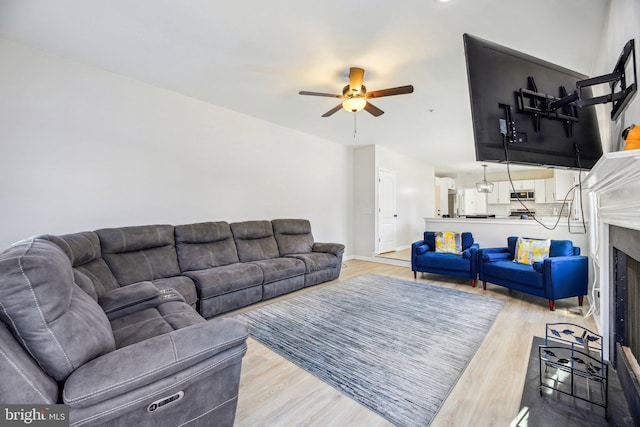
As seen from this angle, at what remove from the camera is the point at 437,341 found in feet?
7.73

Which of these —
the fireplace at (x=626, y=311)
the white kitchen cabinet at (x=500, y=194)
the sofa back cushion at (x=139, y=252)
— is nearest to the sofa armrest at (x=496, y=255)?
the fireplace at (x=626, y=311)

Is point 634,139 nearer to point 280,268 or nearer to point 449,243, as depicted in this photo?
point 280,268

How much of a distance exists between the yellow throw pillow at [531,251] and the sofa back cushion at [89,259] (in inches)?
183

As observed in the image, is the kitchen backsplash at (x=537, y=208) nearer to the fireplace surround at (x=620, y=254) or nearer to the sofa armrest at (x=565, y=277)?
the sofa armrest at (x=565, y=277)

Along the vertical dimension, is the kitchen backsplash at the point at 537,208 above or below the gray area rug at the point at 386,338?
above

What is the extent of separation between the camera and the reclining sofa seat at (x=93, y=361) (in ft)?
2.81

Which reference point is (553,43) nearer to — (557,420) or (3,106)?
(557,420)

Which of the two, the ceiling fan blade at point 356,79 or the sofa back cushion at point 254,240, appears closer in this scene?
the ceiling fan blade at point 356,79

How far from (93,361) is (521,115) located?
234 cm

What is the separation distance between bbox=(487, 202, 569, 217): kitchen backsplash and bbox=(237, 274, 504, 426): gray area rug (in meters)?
6.88

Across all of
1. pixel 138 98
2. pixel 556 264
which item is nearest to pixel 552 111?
pixel 556 264

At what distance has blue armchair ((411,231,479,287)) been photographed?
3904mm

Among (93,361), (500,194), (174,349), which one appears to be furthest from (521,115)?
(500,194)

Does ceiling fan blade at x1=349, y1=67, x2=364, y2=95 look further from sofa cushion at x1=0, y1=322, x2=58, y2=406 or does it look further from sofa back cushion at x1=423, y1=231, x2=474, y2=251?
sofa cushion at x1=0, y1=322, x2=58, y2=406
